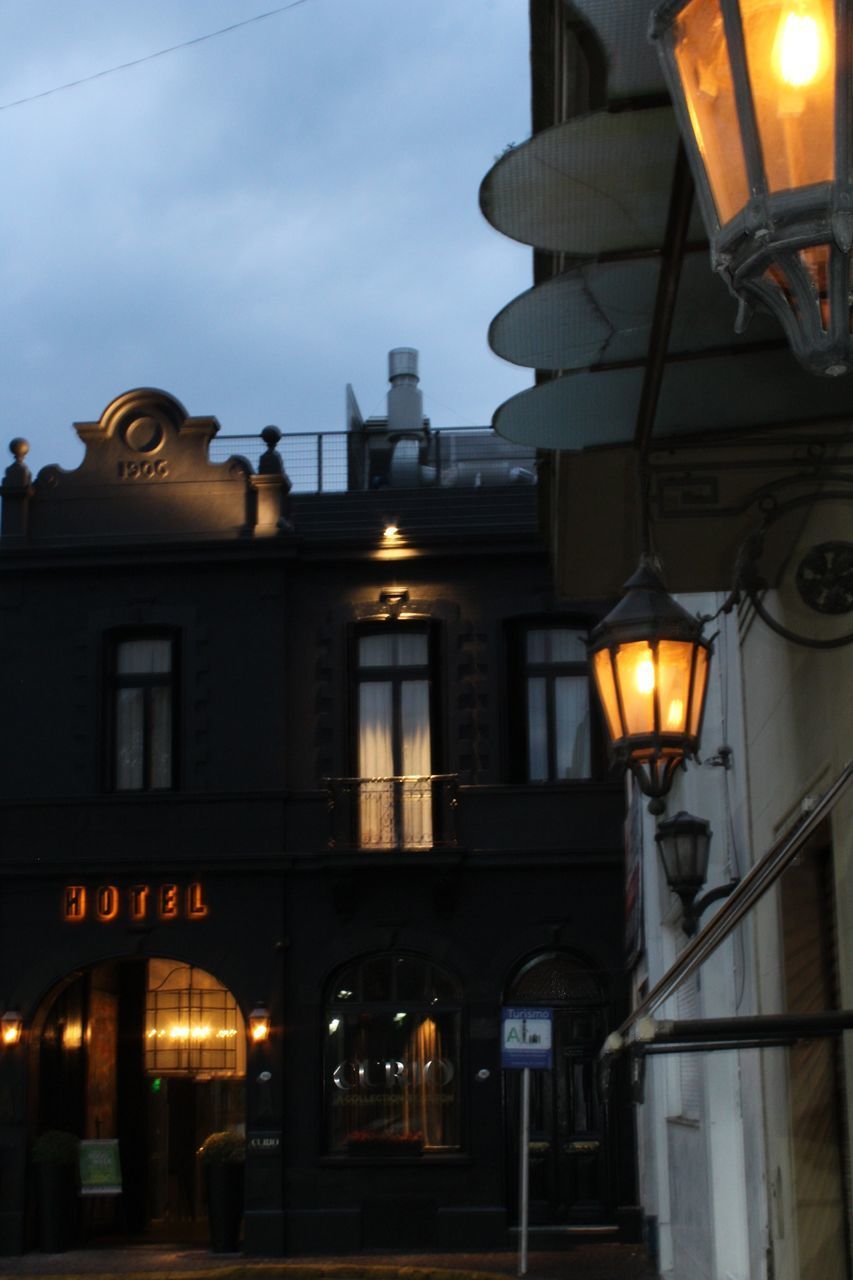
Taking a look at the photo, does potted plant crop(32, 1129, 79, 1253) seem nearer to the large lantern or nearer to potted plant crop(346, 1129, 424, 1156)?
potted plant crop(346, 1129, 424, 1156)

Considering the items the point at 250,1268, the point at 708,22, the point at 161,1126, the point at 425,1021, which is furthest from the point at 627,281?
the point at 161,1126

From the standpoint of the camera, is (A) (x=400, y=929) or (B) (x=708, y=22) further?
Result: (A) (x=400, y=929)

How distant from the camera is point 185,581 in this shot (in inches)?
997

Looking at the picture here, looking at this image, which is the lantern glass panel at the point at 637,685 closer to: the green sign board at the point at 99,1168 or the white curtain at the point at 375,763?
the white curtain at the point at 375,763

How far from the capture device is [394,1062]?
2359cm

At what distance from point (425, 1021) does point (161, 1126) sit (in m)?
5.29

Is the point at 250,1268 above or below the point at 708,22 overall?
below

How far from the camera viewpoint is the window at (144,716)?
82.1 ft

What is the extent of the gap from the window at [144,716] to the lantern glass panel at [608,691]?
18.8 metres

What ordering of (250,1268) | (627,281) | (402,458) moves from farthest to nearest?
(402,458)
(250,1268)
(627,281)

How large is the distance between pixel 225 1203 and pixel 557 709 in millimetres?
8179

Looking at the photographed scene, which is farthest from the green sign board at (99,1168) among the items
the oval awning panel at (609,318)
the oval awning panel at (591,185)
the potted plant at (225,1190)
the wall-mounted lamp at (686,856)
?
the oval awning panel at (591,185)

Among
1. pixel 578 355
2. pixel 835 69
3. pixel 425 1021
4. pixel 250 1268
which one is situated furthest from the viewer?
pixel 425 1021

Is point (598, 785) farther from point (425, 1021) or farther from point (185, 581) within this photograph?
point (185, 581)
